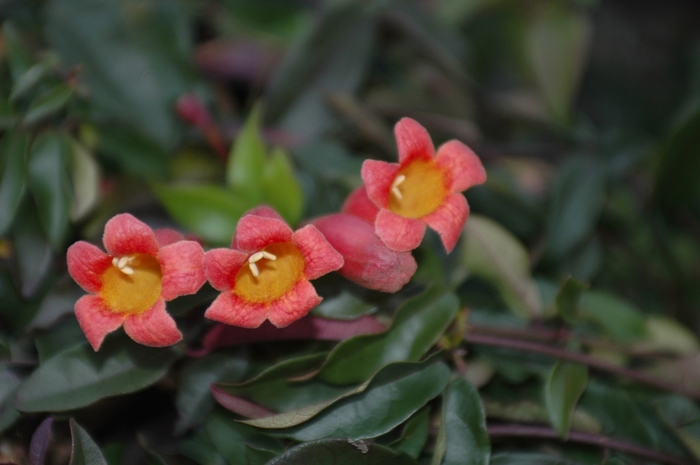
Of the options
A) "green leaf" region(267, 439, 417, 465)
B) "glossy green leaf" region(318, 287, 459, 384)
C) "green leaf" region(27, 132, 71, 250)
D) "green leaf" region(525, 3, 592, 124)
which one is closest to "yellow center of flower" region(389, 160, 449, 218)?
"glossy green leaf" region(318, 287, 459, 384)

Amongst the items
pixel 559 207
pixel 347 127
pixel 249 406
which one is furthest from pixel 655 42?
pixel 249 406

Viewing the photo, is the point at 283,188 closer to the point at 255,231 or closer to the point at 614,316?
the point at 255,231

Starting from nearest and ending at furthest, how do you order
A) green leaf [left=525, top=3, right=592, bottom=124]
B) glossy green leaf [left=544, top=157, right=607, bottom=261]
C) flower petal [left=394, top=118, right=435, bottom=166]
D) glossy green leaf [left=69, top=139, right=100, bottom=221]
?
1. flower petal [left=394, top=118, right=435, bottom=166]
2. glossy green leaf [left=69, top=139, right=100, bottom=221]
3. glossy green leaf [left=544, top=157, right=607, bottom=261]
4. green leaf [left=525, top=3, right=592, bottom=124]

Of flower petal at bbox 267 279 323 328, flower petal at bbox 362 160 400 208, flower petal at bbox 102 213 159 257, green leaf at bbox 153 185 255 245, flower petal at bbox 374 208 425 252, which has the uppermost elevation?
flower petal at bbox 362 160 400 208

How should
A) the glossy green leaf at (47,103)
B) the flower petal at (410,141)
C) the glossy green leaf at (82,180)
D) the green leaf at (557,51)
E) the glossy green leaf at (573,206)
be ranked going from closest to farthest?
the flower petal at (410,141) → the glossy green leaf at (47,103) → the glossy green leaf at (82,180) → the glossy green leaf at (573,206) → the green leaf at (557,51)

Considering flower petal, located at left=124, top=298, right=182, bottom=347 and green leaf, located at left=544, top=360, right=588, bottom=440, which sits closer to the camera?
flower petal, located at left=124, top=298, right=182, bottom=347

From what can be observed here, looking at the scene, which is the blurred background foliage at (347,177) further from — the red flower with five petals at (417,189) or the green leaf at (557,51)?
the red flower with five petals at (417,189)

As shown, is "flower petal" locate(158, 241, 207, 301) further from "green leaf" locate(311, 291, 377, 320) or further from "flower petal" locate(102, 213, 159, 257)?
"green leaf" locate(311, 291, 377, 320)

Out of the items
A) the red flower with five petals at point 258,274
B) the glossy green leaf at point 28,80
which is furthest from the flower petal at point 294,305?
the glossy green leaf at point 28,80
